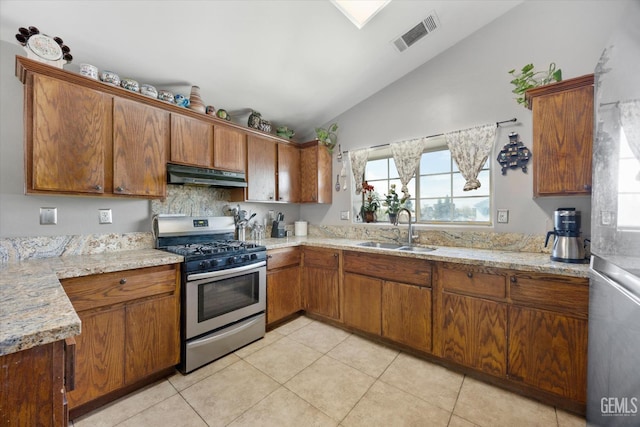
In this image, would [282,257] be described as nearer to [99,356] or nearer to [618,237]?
[99,356]

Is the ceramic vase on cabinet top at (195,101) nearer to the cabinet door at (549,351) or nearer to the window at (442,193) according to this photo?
the window at (442,193)

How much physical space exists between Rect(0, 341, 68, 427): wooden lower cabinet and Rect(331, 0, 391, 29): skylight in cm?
256

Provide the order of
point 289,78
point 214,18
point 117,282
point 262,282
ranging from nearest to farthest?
point 117,282 < point 214,18 < point 262,282 < point 289,78

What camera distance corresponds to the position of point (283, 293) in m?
2.78

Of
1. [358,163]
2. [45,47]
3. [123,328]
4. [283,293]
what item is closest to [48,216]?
[123,328]

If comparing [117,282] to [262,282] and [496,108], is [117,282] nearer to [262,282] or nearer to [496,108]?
[262,282]

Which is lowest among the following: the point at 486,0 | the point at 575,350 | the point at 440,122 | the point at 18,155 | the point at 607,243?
the point at 575,350

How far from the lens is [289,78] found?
2721 mm

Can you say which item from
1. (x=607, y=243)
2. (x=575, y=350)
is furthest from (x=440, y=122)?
(x=575, y=350)

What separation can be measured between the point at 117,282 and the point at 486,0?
11.9 feet

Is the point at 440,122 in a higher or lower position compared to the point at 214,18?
lower

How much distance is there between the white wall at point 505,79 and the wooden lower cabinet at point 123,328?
2.74 meters

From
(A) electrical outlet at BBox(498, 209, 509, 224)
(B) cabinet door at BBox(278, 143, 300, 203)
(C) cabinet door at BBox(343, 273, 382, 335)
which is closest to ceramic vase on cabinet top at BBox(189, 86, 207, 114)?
(B) cabinet door at BBox(278, 143, 300, 203)

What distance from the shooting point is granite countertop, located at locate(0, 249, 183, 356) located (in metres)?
0.69
